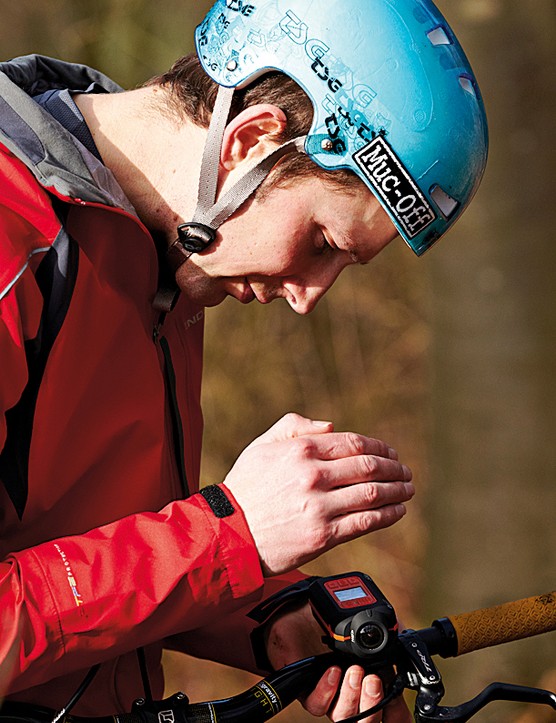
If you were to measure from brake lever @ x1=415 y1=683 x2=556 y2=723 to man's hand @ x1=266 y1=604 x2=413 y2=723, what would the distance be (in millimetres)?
133

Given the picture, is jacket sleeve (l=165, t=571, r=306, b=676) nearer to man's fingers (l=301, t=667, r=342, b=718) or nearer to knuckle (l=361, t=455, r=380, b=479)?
man's fingers (l=301, t=667, r=342, b=718)

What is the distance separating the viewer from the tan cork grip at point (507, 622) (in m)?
2.46

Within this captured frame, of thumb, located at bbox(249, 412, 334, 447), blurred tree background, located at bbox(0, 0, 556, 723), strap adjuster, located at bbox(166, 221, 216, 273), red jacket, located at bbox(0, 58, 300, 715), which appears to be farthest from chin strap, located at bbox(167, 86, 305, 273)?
blurred tree background, located at bbox(0, 0, 556, 723)

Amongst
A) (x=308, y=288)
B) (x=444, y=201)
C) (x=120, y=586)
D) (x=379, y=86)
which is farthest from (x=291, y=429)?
(x=379, y=86)

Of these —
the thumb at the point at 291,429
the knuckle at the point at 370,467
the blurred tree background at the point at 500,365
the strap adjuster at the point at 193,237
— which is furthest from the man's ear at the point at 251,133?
the blurred tree background at the point at 500,365

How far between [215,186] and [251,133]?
15cm

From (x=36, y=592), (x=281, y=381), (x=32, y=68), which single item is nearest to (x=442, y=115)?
(x=32, y=68)

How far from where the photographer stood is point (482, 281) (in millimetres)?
4477

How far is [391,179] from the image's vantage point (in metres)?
2.48

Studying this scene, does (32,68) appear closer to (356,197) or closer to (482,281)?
(356,197)

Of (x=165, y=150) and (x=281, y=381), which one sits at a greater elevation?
(x=165, y=150)

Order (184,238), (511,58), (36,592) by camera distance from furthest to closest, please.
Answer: (511,58)
(184,238)
(36,592)

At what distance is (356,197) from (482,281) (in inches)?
81.6

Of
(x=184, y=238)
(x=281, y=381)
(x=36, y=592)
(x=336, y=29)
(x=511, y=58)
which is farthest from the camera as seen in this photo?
(x=281, y=381)
